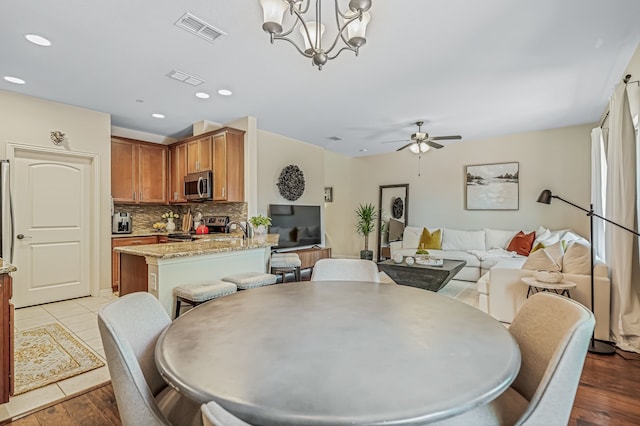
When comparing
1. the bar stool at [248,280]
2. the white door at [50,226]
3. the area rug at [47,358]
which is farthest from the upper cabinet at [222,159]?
the area rug at [47,358]

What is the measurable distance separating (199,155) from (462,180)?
506cm

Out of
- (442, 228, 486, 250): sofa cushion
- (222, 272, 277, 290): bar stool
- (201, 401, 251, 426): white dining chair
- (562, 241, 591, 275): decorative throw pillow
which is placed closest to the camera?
(201, 401, 251, 426): white dining chair

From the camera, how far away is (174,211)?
598 centimetres

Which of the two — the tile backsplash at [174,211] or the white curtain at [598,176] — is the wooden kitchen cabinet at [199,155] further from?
the white curtain at [598,176]

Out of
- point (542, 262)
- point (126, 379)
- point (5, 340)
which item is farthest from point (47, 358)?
point (542, 262)

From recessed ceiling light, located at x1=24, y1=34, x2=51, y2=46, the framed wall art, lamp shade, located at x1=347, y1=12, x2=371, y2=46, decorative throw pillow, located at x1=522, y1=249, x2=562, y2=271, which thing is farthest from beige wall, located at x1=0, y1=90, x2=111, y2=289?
decorative throw pillow, located at x1=522, y1=249, x2=562, y2=271

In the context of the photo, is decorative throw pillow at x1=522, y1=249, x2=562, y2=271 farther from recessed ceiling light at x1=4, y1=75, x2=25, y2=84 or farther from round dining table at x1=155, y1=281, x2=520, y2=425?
recessed ceiling light at x1=4, y1=75, x2=25, y2=84

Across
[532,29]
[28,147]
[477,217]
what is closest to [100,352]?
[28,147]

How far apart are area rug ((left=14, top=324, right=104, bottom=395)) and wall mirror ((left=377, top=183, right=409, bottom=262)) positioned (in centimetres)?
582

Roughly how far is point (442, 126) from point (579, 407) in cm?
427

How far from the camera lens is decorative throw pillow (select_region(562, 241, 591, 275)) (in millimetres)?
3031

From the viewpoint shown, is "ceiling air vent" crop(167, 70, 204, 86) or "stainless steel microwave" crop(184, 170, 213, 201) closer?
"ceiling air vent" crop(167, 70, 204, 86)

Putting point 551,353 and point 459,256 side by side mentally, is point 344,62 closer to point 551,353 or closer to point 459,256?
point 551,353

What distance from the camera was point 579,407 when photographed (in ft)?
6.24
